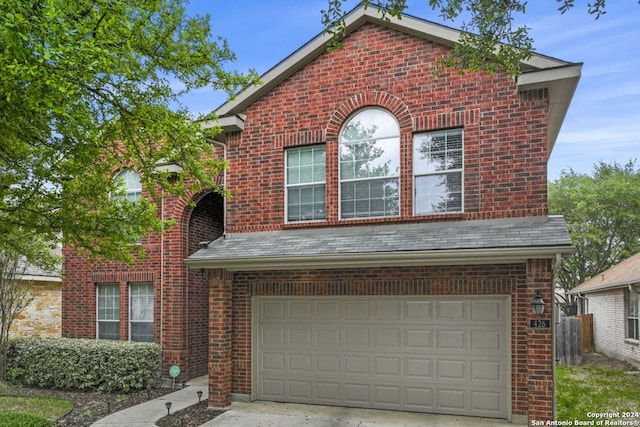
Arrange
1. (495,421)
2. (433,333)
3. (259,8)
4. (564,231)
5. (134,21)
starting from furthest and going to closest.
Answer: (259,8)
(433,333)
(495,421)
(564,231)
(134,21)

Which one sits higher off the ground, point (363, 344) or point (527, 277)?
point (527, 277)

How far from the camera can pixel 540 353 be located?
739 centimetres

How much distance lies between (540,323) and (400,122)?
4.30 m

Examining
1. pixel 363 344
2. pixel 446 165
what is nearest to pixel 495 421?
pixel 363 344

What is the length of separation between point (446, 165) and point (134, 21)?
5690 mm

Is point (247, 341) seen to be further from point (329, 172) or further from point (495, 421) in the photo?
point (495, 421)

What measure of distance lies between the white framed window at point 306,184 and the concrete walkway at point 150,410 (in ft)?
14.8

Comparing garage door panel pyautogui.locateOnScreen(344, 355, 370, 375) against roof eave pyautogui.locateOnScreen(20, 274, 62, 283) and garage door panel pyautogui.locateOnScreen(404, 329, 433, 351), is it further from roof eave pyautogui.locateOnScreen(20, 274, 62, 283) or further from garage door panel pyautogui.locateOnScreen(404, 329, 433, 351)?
roof eave pyautogui.locateOnScreen(20, 274, 62, 283)

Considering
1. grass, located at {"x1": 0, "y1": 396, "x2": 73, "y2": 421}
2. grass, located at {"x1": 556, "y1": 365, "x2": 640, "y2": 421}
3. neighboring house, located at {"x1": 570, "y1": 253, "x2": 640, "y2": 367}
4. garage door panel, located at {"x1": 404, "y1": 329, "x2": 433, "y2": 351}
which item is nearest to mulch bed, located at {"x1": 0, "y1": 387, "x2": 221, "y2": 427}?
grass, located at {"x1": 0, "y1": 396, "x2": 73, "y2": 421}

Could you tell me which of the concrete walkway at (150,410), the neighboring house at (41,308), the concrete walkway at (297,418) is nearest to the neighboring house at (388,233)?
the concrete walkway at (297,418)

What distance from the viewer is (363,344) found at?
9.23m

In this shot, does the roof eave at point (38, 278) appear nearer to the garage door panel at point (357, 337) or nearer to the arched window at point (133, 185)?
the arched window at point (133, 185)

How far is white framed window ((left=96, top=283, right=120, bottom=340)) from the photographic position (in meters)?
13.4

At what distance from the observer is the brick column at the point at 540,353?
7277 millimetres
